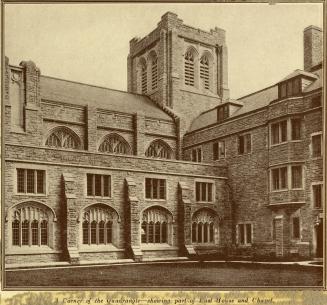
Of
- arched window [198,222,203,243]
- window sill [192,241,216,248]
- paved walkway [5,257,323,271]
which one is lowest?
paved walkway [5,257,323,271]

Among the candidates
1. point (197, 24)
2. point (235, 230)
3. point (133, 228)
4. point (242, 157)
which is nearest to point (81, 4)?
point (197, 24)

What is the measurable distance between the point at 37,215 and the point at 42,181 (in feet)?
3.44

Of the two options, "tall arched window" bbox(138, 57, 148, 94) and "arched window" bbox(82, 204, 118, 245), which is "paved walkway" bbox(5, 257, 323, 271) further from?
"tall arched window" bbox(138, 57, 148, 94)

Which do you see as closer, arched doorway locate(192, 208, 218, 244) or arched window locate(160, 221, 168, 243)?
arched window locate(160, 221, 168, 243)

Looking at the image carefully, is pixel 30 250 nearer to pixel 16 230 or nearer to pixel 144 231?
pixel 16 230

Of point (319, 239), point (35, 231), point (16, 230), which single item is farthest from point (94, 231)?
point (319, 239)

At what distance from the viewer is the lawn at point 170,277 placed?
12.4 m

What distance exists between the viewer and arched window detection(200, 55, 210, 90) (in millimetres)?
24734

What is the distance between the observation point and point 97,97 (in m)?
22.0

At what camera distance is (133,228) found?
59.8ft

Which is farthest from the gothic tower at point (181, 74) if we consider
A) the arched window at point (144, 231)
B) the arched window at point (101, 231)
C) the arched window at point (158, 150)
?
the arched window at point (101, 231)

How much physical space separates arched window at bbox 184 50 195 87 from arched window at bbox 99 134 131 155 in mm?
4398

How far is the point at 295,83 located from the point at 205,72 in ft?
26.3

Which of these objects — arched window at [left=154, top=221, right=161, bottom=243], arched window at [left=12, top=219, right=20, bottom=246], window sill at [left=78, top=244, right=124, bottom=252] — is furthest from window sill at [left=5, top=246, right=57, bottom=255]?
arched window at [left=154, top=221, right=161, bottom=243]
